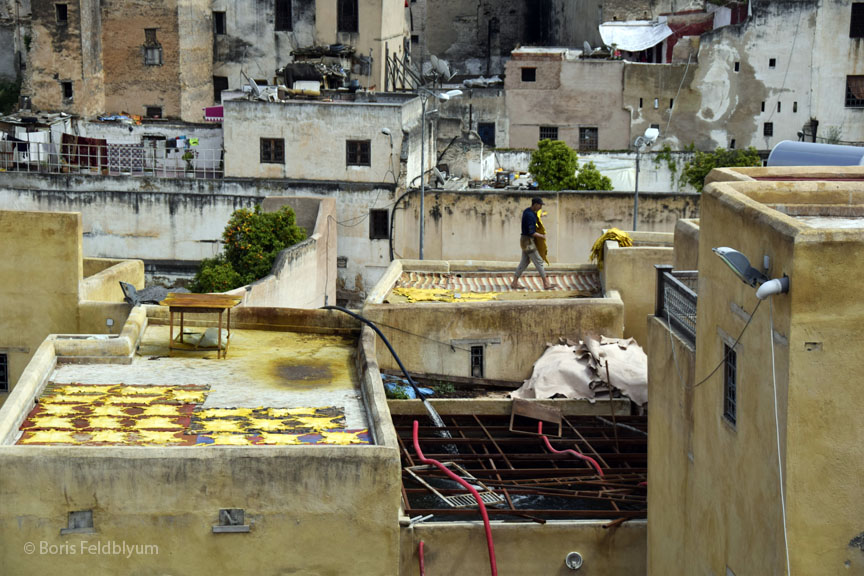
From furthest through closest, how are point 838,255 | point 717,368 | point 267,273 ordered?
point 267,273, point 717,368, point 838,255

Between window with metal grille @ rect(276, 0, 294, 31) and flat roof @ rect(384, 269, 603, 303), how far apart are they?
2598 cm

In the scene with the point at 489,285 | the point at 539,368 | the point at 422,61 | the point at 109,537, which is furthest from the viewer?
the point at 422,61

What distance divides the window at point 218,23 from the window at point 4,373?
32.0 m

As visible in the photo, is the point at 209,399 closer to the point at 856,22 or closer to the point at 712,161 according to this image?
the point at 712,161

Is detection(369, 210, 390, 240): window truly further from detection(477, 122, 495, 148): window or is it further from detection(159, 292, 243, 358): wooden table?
detection(159, 292, 243, 358): wooden table

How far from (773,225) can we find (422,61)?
5480 centimetres

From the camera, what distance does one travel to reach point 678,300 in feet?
51.7

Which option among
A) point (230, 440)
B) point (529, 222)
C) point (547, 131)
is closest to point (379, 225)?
point (529, 222)

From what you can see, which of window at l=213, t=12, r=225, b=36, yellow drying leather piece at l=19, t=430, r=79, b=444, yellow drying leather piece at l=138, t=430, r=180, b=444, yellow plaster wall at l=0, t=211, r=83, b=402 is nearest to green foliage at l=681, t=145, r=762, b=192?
window at l=213, t=12, r=225, b=36

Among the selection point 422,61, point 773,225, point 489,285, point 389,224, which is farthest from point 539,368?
point 422,61

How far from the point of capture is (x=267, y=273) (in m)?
33.5

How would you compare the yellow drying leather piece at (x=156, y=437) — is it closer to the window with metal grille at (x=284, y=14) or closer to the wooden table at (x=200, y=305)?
the wooden table at (x=200, y=305)

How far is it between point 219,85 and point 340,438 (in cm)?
3974

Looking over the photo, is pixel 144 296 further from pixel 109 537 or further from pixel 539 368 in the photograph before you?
pixel 109 537
